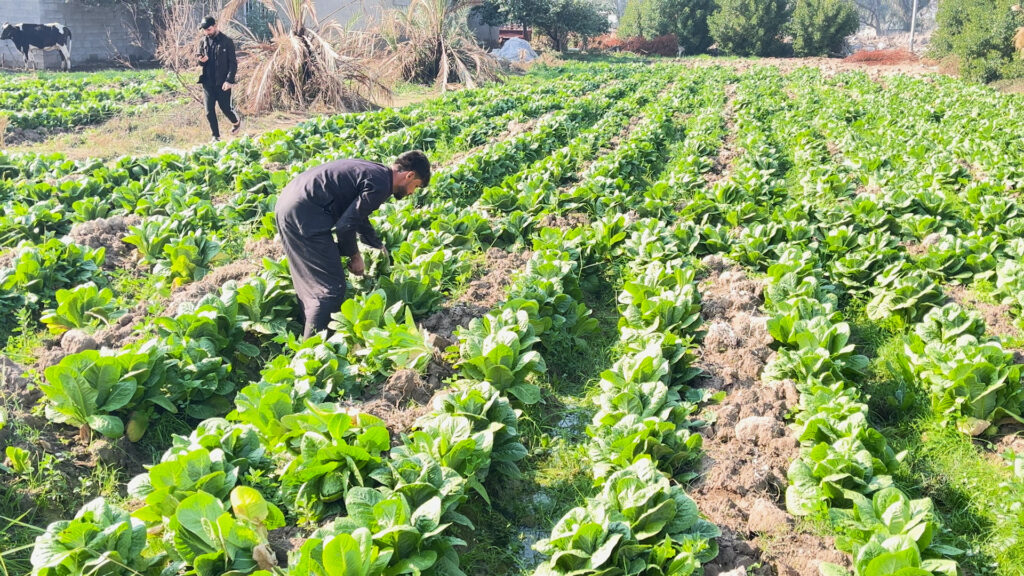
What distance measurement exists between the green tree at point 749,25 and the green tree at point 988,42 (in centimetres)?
1729

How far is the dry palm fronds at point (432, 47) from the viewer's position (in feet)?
73.9

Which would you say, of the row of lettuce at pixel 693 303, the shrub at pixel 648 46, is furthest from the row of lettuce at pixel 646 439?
the shrub at pixel 648 46

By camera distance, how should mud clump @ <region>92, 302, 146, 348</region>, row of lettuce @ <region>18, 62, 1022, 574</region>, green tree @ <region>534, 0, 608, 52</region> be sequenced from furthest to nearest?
green tree @ <region>534, 0, 608, 52</region>, mud clump @ <region>92, 302, 146, 348</region>, row of lettuce @ <region>18, 62, 1022, 574</region>

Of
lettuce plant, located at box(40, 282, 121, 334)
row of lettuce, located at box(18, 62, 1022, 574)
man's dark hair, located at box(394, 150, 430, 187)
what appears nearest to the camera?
row of lettuce, located at box(18, 62, 1022, 574)

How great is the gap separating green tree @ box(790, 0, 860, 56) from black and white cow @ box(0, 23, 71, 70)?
1575 inches

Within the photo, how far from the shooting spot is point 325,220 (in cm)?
493

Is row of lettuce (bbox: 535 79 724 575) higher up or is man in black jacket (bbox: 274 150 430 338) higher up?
man in black jacket (bbox: 274 150 430 338)

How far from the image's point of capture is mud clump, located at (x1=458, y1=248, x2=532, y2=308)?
595 centimetres

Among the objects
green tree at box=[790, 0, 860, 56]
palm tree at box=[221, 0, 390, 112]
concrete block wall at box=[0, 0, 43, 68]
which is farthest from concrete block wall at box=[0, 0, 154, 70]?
green tree at box=[790, 0, 860, 56]

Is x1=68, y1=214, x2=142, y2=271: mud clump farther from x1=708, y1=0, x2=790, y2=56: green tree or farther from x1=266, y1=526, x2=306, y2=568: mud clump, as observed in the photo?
x1=708, y1=0, x2=790, y2=56: green tree

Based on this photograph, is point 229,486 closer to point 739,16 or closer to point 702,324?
point 702,324

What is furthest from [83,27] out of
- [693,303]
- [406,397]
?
[693,303]

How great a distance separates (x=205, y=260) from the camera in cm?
632

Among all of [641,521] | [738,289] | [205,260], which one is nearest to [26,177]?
[205,260]
